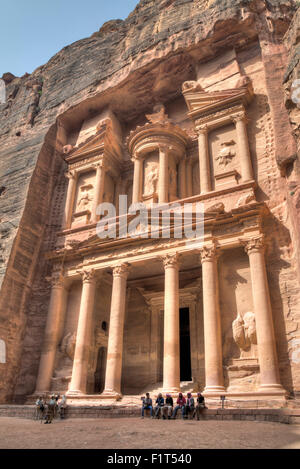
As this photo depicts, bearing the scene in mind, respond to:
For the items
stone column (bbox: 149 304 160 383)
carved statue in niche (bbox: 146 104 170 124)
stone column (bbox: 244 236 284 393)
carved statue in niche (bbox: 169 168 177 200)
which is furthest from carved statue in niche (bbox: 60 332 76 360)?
carved statue in niche (bbox: 146 104 170 124)

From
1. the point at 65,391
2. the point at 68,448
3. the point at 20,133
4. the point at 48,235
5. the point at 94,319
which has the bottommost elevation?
the point at 68,448

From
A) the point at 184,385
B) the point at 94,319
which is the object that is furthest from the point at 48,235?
the point at 184,385

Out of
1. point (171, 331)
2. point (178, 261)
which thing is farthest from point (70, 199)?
point (171, 331)

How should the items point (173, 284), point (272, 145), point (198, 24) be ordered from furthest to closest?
point (198, 24) < point (272, 145) < point (173, 284)

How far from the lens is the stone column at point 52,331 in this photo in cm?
1606

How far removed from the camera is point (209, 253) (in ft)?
47.8

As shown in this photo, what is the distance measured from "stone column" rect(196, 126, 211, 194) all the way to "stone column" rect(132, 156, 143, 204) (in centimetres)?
357

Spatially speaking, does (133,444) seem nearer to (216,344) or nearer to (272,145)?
(216,344)

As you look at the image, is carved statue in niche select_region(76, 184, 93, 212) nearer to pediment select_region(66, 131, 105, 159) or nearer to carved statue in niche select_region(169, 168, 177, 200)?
pediment select_region(66, 131, 105, 159)

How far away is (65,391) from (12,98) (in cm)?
2452

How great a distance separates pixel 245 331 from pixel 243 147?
8286 mm

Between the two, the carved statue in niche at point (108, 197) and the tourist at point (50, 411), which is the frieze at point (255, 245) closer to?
the tourist at point (50, 411)

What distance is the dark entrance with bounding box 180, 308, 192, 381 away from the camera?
16.7 metres

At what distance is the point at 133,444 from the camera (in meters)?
5.65
